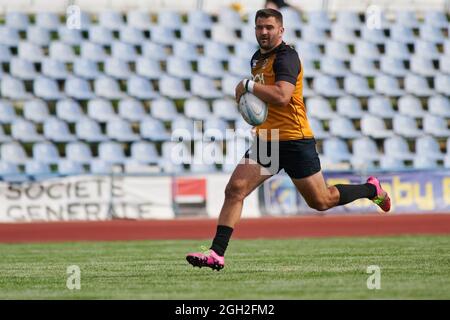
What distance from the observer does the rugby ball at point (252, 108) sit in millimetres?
8453

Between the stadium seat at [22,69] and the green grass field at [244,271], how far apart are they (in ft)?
27.9

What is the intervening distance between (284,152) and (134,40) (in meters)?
14.1

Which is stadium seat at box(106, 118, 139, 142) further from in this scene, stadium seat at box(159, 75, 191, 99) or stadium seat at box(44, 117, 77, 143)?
stadium seat at box(159, 75, 191, 99)

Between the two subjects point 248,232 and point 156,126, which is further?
point 156,126

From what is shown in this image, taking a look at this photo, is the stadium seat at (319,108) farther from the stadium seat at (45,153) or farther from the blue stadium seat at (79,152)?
the stadium seat at (45,153)

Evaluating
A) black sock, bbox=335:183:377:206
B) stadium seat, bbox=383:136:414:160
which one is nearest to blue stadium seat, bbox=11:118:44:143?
stadium seat, bbox=383:136:414:160

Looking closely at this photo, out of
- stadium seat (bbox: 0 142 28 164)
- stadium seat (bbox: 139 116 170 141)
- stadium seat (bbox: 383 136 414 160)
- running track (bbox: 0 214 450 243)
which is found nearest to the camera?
running track (bbox: 0 214 450 243)

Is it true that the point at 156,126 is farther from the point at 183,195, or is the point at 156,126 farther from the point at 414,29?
the point at 414,29

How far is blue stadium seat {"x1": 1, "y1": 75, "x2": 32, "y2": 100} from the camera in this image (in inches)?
823

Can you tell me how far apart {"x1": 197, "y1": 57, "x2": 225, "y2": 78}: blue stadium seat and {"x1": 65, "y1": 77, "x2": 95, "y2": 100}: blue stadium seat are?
2.61 m

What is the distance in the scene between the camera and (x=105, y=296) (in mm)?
7020

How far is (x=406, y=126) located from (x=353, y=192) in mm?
12737
